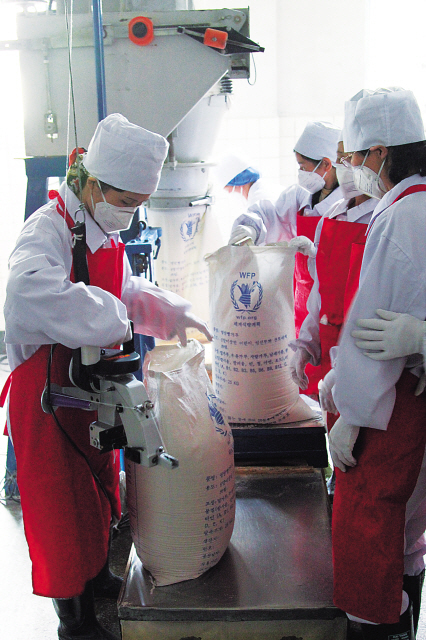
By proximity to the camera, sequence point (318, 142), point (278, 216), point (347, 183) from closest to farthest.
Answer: point (347, 183) < point (318, 142) < point (278, 216)

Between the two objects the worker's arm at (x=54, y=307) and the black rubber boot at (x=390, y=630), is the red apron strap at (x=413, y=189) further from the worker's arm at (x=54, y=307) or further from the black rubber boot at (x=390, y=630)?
the black rubber boot at (x=390, y=630)

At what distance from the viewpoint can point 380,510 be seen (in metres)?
1.15

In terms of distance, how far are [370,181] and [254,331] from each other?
0.71 metres

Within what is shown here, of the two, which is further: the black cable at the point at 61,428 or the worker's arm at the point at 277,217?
the worker's arm at the point at 277,217

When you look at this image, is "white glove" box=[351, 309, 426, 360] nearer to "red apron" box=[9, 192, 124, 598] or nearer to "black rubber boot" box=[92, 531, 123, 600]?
"red apron" box=[9, 192, 124, 598]

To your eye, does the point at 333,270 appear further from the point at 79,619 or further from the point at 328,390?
the point at 79,619

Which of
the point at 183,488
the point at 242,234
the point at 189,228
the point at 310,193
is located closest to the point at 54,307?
the point at 183,488

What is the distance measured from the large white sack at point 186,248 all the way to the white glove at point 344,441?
224cm

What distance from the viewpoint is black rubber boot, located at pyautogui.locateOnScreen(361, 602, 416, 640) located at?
4.06 ft

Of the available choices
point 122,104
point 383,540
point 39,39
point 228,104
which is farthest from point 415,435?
point 228,104

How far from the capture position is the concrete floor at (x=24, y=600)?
176 cm

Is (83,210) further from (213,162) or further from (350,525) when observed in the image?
(213,162)

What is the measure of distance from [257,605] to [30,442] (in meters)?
0.65

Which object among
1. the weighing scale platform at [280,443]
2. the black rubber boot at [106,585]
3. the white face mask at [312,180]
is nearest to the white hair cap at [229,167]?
the white face mask at [312,180]
